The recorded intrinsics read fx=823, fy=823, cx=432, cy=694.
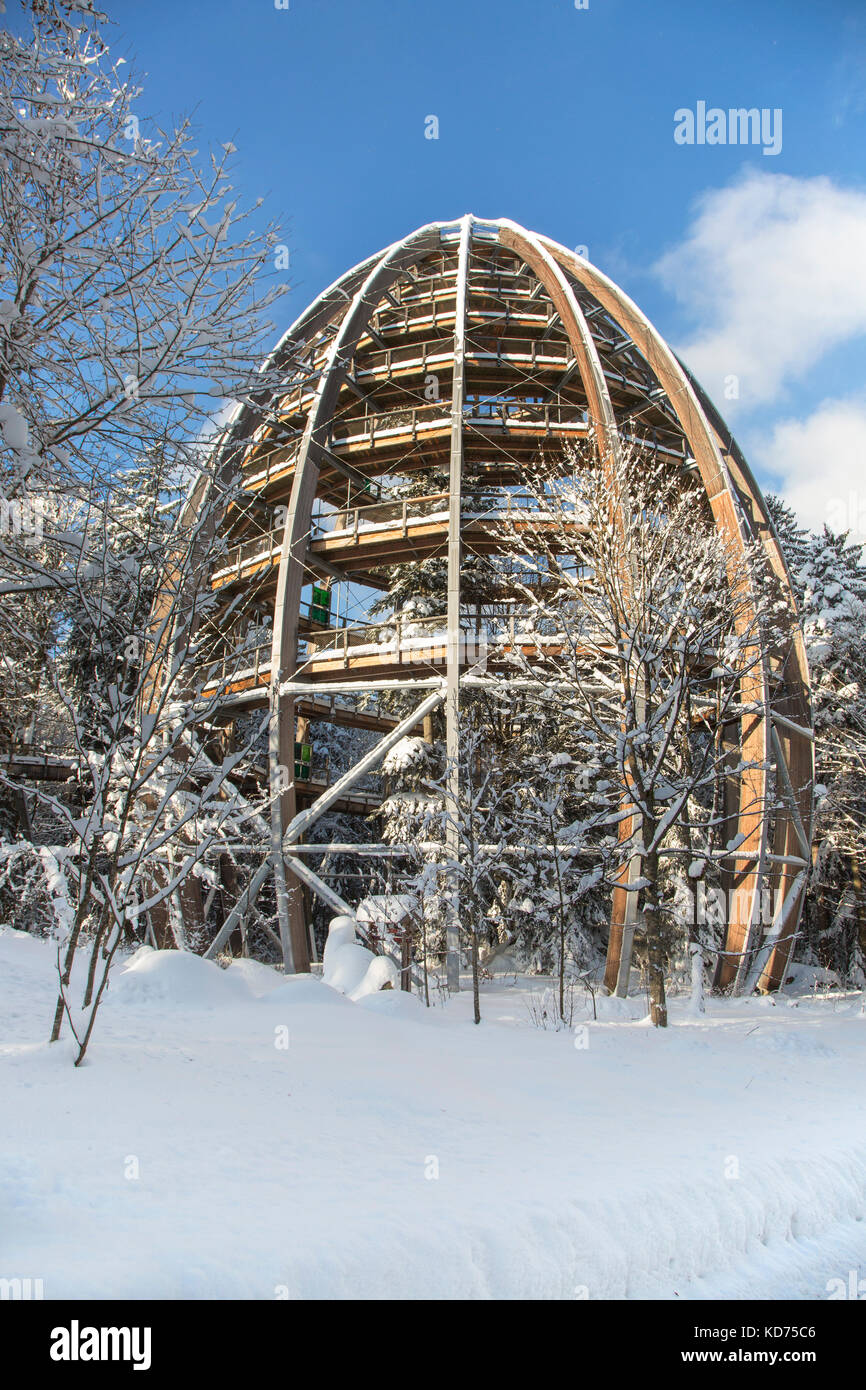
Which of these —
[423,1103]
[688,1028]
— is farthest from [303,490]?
[423,1103]

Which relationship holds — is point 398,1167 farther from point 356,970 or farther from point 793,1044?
point 356,970

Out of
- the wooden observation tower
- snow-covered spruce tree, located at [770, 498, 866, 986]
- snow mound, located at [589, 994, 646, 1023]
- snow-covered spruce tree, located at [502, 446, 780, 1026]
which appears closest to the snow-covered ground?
snow-covered spruce tree, located at [502, 446, 780, 1026]

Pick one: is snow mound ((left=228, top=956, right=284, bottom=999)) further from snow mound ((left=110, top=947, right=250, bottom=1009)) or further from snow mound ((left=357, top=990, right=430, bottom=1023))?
snow mound ((left=357, top=990, right=430, bottom=1023))

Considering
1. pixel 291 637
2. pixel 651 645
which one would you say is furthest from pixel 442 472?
pixel 651 645

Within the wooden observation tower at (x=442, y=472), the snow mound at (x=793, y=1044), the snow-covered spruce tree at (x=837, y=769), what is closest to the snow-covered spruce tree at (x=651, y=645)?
the snow mound at (x=793, y=1044)

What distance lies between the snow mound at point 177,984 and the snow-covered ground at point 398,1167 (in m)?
0.20

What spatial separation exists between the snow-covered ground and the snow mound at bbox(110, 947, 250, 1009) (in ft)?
0.65

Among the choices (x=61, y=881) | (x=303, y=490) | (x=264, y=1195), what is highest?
(x=303, y=490)

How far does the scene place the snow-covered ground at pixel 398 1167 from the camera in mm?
3197

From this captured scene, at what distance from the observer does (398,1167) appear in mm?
4309

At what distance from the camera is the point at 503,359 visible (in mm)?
18984

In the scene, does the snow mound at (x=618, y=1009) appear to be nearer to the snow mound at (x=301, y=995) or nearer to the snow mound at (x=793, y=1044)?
the snow mound at (x=793, y=1044)
